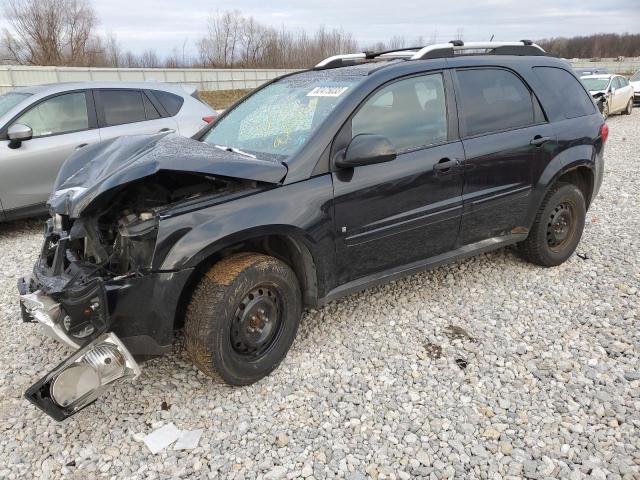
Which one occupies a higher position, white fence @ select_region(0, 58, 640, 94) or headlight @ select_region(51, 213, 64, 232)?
white fence @ select_region(0, 58, 640, 94)

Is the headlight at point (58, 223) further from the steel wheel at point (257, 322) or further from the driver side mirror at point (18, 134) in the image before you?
the driver side mirror at point (18, 134)

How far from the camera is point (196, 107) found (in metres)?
6.80

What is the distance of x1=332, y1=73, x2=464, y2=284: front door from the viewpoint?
311cm

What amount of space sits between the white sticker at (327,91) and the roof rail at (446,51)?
668mm

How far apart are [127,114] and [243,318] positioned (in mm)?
4458

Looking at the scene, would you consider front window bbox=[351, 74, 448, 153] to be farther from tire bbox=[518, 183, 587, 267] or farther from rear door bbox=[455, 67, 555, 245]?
tire bbox=[518, 183, 587, 267]

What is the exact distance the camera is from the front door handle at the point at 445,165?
3381 mm

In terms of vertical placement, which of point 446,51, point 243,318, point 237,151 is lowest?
point 243,318

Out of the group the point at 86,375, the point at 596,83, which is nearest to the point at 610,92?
the point at 596,83

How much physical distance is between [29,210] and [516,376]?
5.31 metres

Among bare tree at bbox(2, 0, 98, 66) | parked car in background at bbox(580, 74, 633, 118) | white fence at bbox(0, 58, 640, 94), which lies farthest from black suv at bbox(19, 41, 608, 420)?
bare tree at bbox(2, 0, 98, 66)

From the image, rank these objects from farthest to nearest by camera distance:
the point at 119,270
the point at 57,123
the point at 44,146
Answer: the point at 57,123, the point at 44,146, the point at 119,270

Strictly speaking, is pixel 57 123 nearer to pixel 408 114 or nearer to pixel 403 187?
pixel 408 114

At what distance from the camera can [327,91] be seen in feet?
10.9
